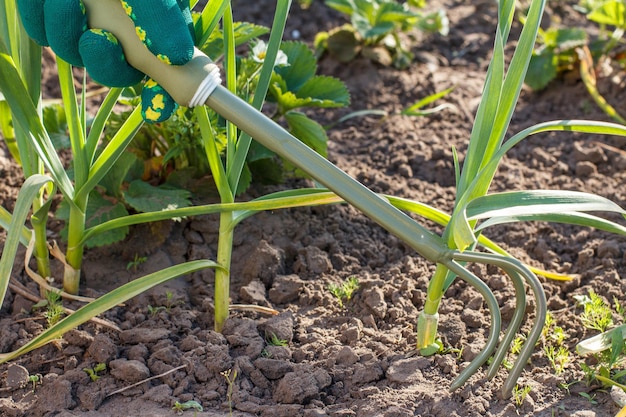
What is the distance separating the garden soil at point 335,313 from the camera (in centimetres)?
162

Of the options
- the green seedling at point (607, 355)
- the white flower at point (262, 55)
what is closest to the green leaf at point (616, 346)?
the green seedling at point (607, 355)

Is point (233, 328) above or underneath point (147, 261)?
underneath

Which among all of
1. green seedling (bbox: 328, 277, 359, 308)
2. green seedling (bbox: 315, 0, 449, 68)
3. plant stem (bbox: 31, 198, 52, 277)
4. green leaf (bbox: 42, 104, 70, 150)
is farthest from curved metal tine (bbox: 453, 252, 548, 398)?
green seedling (bbox: 315, 0, 449, 68)

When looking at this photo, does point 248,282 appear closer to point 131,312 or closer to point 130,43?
point 131,312

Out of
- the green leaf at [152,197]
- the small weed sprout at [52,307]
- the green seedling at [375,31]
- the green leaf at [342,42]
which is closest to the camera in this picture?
the small weed sprout at [52,307]

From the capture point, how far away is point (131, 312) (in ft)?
6.17

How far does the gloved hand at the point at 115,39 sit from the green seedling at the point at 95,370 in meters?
0.57

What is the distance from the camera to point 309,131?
211 cm

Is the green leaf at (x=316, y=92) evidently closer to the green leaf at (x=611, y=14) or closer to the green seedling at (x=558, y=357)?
the green seedling at (x=558, y=357)

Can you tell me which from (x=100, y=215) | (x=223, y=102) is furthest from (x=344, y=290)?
(x=223, y=102)

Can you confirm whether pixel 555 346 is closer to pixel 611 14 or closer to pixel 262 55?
pixel 262 55

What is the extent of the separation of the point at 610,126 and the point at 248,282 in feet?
3.12

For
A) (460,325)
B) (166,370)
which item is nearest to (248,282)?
(166,370)

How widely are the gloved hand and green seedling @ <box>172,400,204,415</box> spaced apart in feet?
1.88
